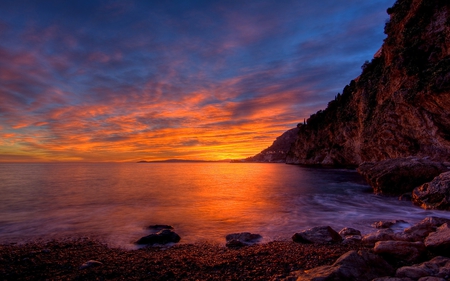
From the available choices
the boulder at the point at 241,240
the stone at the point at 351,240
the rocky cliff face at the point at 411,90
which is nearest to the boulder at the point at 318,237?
the stone at the point at 351,240

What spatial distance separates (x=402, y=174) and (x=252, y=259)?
586 inches

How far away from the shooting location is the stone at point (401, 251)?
17.0ft

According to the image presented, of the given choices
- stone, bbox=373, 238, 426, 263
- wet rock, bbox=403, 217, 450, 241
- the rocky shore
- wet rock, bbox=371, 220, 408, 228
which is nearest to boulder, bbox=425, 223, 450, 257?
the rocky shore

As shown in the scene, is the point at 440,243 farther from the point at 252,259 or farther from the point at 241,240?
the point at 241,240

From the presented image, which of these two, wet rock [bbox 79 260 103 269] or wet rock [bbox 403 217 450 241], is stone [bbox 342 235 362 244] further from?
wet rock [bbox 79 260 103 269]

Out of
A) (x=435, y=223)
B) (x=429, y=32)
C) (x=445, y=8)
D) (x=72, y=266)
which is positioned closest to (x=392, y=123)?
(x=429, y=32)

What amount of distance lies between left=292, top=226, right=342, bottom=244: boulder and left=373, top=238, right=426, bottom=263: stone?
180 centimetres

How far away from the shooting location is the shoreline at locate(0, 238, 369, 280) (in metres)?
4.94

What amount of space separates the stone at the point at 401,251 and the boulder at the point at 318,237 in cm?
180

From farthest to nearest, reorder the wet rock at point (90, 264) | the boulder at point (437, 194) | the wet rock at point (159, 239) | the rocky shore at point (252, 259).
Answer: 1. the boulder at point (437, 194)
2. the wet rock at point (159, 239)
3. the wet rock at point (90, 264)
4. the rocky shore at point (252, 259)

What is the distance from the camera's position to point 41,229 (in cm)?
976

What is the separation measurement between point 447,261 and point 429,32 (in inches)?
1173

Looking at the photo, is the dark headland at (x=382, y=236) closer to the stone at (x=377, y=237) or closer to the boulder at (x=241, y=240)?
the stone at (x=377, y=237)

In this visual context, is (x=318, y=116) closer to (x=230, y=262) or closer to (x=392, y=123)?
(x=392, y=123)
